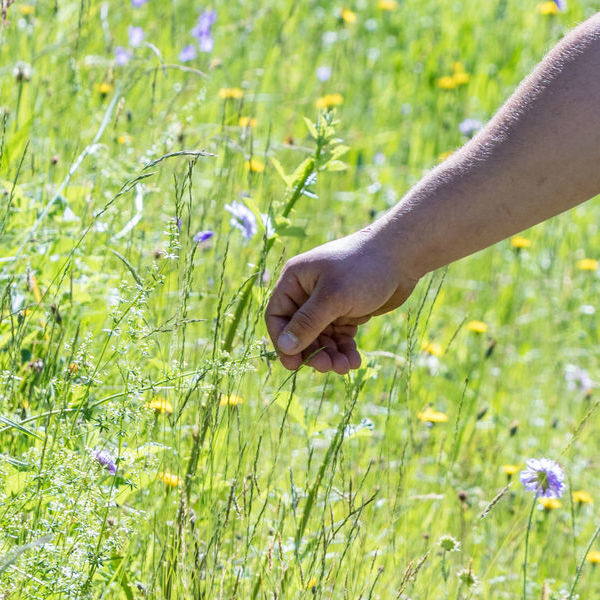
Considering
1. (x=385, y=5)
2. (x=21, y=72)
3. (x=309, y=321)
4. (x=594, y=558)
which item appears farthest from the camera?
(x=385, y=5)

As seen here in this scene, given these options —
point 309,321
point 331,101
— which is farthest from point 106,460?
point 331,101

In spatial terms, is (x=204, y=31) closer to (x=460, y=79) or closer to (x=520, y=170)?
(x=460, y=79)

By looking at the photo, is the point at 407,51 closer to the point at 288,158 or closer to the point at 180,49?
the point at 180,49

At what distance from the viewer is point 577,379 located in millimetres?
3400

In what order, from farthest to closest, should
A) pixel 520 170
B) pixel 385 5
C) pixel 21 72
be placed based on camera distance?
1. pixel 385 5
2. pixel 21 72
3. pixel 520 170

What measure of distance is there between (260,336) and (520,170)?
42.4 inches

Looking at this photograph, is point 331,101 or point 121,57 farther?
point 331,101

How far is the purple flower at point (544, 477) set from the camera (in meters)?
1.87

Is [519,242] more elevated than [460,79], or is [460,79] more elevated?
[460,79]

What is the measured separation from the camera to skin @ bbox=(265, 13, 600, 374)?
135cm

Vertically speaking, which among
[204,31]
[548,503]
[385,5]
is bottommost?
[548,503]

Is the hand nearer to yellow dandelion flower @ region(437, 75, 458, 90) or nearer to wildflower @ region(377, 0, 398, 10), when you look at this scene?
yellow dandelion flower @ region(437, 75, 458, 90)

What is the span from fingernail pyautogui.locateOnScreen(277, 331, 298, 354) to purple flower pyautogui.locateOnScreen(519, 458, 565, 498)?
62 cm

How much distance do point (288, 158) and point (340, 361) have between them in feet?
6.37
